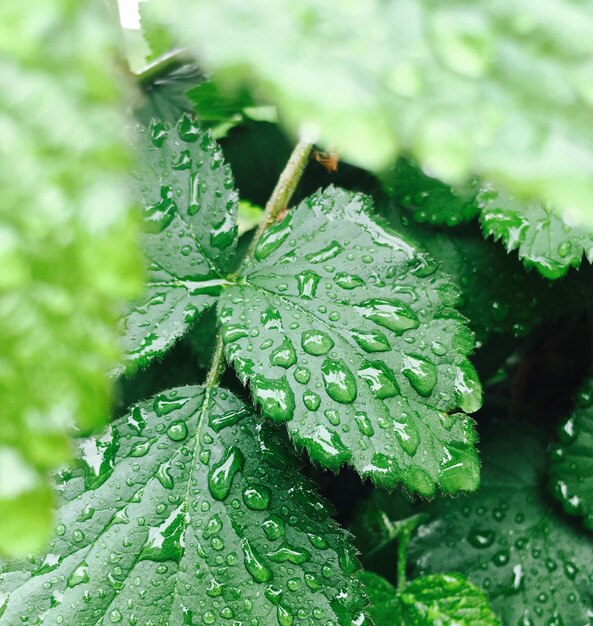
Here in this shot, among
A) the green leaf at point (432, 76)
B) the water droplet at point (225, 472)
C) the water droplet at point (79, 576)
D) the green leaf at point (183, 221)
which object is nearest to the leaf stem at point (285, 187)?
the green leaf at point (183, 221)

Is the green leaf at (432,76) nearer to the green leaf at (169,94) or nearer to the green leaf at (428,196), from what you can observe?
the green leaf at (428,196)

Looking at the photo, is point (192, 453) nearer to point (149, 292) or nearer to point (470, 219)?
point (149, 292)

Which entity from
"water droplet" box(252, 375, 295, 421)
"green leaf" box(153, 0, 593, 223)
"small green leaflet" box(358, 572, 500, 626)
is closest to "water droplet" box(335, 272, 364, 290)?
"water droplet" box(252, 375, 295, 421)

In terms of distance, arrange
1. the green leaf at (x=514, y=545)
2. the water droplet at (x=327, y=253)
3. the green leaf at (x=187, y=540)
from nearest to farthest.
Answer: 1. the green leaf at (x=187, y=540)
2. the water droplet at (x=327, y=253)
3. the green leaf at (x=514, y=545)

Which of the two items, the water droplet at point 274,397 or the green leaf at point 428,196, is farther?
the green leaf at point 428,196

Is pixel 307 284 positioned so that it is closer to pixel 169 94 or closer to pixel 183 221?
pixel 183 221

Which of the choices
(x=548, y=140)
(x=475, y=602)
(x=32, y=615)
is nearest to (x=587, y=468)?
(x=475, y=602)

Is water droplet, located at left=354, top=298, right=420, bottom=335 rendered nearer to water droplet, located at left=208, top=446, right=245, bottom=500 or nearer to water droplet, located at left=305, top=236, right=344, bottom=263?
water droplet, located at left=305, top=236, right=344, bottom=263
